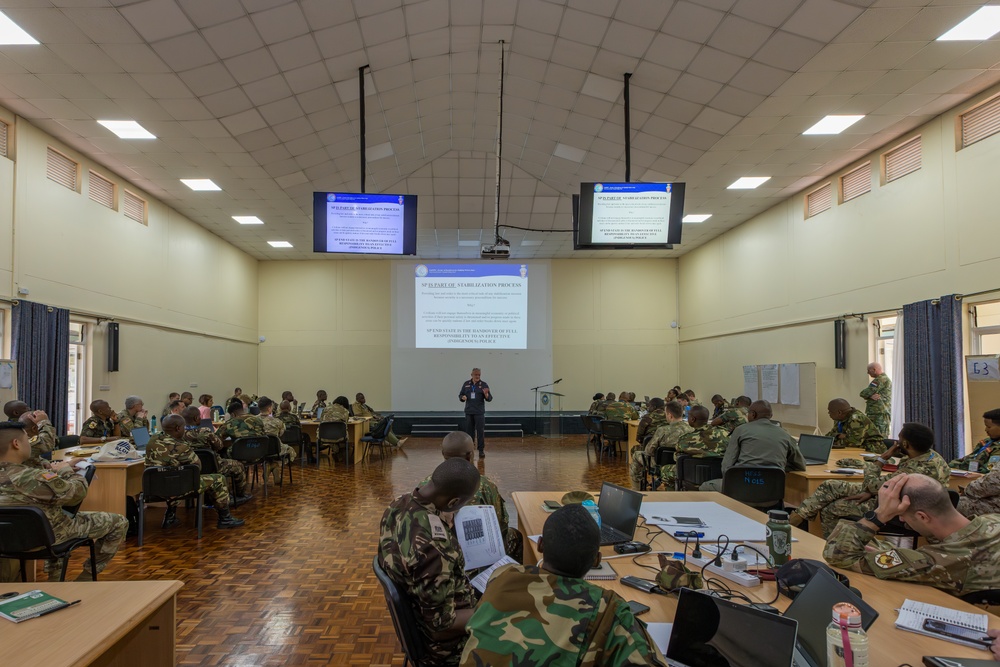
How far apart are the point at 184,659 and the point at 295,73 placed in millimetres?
5515

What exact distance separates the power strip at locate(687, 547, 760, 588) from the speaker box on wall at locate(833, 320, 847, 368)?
25.3 feet

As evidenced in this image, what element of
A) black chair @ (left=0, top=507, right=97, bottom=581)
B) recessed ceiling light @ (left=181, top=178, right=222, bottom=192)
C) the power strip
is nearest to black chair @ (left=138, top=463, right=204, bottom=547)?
black chair @ (left=0, top=507, right=97, bottom=581)

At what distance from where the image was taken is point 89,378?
8570mm

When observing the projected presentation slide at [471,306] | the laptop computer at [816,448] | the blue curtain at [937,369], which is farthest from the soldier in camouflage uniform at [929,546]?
the projected presentation slide at [471,306]

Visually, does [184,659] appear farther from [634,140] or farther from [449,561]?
[634,140]

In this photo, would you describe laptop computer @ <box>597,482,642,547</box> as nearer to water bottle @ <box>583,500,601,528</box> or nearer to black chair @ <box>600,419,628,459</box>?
water bottle @ <box>583,500,601,528</box>

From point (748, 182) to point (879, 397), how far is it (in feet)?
12.5

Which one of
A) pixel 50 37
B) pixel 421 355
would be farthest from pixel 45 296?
pixel 421 355

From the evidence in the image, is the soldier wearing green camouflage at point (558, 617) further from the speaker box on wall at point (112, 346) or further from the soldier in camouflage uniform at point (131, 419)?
the speaker box on wall at point (112, 346)

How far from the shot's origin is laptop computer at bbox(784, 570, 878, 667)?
1.49 m

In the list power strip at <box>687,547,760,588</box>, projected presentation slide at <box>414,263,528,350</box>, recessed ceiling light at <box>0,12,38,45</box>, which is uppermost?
recessed ceiling light at <box>0,12,38,45</box>

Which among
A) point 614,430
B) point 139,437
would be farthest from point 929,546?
point 614,430

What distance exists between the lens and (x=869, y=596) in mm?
1951

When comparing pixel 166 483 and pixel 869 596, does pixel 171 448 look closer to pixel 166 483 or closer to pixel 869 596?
pixel 166 483
